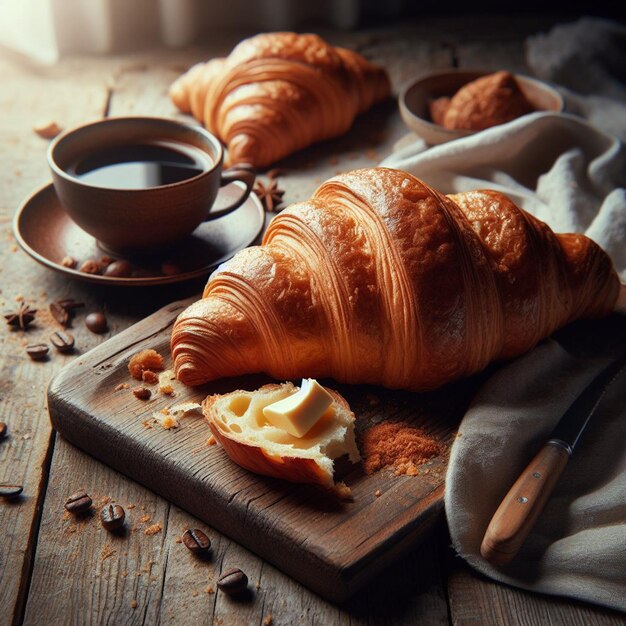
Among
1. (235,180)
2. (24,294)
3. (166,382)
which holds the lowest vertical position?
(24,294)

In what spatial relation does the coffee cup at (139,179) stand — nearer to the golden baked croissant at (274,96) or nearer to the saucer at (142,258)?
the saucer at (142,258)

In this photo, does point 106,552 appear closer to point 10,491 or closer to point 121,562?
point 121,562

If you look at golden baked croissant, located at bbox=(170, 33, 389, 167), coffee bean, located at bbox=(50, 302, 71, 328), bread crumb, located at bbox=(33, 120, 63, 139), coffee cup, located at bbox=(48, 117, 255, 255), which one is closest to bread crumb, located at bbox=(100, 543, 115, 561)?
coffee bean, located at bbox=(50, 302, 71, 328)

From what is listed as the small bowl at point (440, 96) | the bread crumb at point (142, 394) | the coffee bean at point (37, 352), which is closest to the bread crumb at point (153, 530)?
the bread crumb at point (142, 394)

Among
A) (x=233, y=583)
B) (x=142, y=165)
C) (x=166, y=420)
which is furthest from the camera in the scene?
(x=142, y=165)

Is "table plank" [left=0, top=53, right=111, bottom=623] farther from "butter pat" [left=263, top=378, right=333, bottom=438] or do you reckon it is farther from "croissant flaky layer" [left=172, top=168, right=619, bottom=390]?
"butter pat" [left=263, top=378, right=333, bottom=438]

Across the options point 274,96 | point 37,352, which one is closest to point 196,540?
point 37,352
